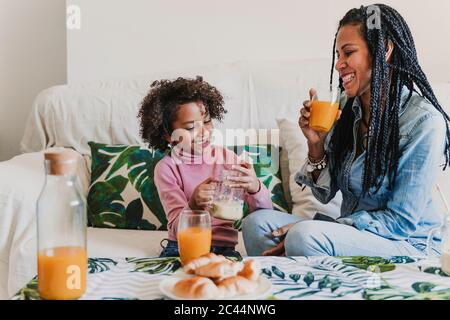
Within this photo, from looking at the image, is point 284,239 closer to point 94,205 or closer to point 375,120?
point 375,120

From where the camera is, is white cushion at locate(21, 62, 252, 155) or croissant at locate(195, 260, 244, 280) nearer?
croissant at locate(195, 260, 244, 280)

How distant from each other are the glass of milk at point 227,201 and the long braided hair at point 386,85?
1.14 ft

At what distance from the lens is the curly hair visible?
1.66m

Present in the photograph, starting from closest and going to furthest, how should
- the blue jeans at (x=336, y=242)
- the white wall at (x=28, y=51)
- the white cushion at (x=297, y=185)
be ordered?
the blue jeans at (x=336, y=242), the white cushion at (x=297, y=185), the white wall at (x=28, y=51)

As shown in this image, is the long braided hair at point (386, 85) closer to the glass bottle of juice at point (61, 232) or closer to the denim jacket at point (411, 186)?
the denim jacket at point (411, 186)

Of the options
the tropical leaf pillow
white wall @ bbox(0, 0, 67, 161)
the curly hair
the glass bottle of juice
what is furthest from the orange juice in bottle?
white wall @ bbox(0, 0, 67, 161)

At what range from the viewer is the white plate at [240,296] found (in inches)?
38.6

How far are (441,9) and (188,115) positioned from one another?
112 centimetres

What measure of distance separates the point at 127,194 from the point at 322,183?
627 millimetres

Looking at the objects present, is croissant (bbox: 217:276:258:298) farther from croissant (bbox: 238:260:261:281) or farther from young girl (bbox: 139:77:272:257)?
young girl (bbox: 139:77:272:257)

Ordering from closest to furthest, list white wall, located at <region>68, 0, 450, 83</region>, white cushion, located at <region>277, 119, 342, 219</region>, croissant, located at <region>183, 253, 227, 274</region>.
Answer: croissant, located at <region>183, 253, 227, 274</region>, white cushion, located at <region>277, 119, 342, 219</region>, white wall, located at <region>68, 0, 450, 83</region>

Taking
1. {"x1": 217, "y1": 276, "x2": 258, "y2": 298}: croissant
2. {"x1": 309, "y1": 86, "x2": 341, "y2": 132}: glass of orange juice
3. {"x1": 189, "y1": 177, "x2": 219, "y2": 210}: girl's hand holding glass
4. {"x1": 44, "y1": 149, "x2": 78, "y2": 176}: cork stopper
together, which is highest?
{"x1": 309, "y1": 86, "x2": 341, "y2": 132}: glass of orange juice

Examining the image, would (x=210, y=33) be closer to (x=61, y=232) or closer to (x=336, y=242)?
(x=336, y=242)

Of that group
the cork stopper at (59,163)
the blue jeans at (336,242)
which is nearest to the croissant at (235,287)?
the cork stopper at (59,163)
